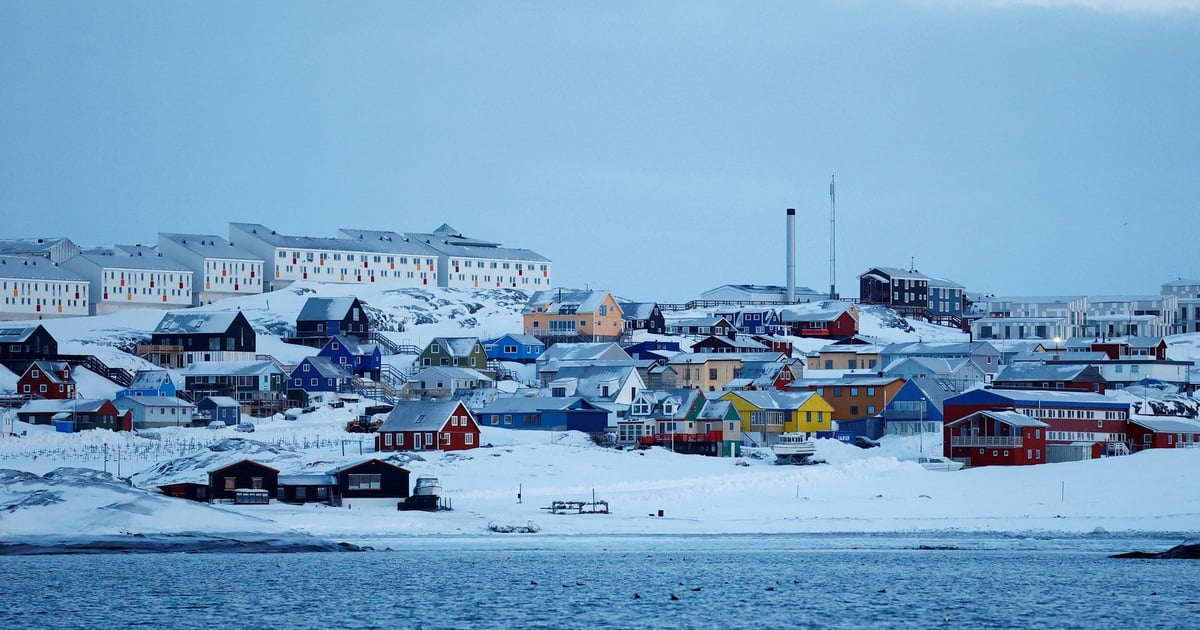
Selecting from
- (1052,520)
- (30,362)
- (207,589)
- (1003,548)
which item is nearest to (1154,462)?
(1052,520)

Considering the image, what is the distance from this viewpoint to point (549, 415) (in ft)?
291

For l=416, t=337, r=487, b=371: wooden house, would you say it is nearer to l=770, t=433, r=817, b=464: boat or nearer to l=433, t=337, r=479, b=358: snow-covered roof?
l=433, t=337, r=479, b=358: snow-covered roof

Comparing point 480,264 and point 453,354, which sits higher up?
point 480,264

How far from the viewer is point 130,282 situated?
Answer: 5157 inches

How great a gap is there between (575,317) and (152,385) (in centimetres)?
3454

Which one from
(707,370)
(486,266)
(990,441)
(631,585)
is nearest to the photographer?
(631,585)

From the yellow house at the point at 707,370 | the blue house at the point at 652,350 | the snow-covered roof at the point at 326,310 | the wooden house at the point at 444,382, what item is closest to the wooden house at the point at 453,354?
the wooden house at the point at 444,382

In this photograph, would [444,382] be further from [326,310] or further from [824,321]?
[824,321]

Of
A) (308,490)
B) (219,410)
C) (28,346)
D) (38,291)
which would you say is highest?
(38,291)

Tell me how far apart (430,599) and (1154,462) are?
3816cm

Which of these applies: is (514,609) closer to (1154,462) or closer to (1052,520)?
(1052,520)

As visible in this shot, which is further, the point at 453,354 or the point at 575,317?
the point at 575,317

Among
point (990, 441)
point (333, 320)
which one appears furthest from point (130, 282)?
point (990, 441)

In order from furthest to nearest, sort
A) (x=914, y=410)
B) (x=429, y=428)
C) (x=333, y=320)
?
(x=333, y=320) → (x=914, y=410) → (x=429, y=428)
